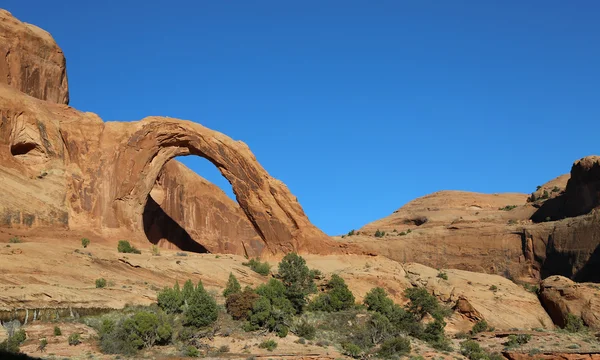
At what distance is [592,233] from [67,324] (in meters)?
34.3

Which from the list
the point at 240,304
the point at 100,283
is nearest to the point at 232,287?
the point at 240,304

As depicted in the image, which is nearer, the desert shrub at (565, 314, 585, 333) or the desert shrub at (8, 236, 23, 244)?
the desert shrub at (8, 236, 23, 244)

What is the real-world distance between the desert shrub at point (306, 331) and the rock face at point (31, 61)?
2476 cm

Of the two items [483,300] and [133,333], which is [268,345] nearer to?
[133,333]

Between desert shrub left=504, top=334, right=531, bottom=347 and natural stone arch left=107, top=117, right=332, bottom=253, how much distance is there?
1273 centimetres

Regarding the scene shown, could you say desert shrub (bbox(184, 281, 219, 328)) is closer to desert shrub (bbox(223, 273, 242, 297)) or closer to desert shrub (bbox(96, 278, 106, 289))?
desert shrub (bbox(223, 273, 242, 297))

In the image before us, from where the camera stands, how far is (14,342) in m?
24.5

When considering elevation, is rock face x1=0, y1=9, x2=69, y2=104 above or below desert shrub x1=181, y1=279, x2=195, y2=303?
above

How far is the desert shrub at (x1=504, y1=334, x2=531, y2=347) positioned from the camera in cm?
3647

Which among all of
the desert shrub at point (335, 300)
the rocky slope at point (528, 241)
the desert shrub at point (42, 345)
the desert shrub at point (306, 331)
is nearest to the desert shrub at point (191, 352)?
the desert shrub at point (42, 345)

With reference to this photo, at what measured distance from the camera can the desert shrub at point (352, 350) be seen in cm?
3077

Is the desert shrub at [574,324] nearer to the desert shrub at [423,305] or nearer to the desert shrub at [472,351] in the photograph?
the desert shrub at [423,305]

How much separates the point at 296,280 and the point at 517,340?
37.7 ft

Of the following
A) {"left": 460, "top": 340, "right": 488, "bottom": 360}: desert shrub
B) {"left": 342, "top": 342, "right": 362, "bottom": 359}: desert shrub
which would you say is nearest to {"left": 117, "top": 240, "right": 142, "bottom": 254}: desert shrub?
{"left": 342, "top": 342, "right": 362, "bottom": 359}: desert shrub
